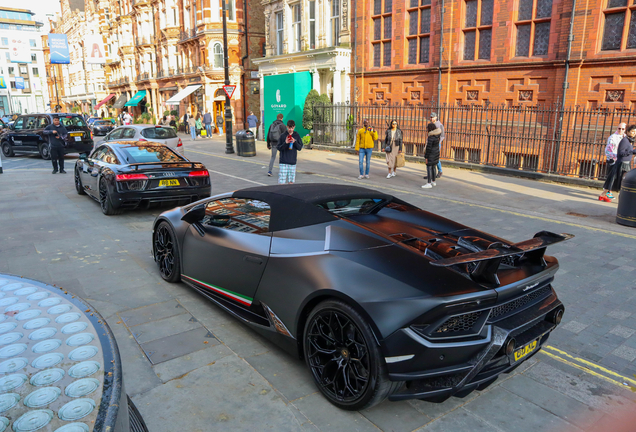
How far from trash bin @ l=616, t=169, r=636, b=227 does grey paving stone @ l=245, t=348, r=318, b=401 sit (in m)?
7.68

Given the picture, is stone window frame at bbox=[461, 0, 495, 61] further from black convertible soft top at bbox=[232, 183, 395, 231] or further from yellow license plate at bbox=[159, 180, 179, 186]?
black convertible soft top at bbox=[232, 183, 395, 231]

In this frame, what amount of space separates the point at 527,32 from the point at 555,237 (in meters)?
15.2

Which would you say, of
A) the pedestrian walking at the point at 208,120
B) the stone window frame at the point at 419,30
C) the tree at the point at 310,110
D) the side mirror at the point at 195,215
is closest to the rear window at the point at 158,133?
the tree at the point at 310,110

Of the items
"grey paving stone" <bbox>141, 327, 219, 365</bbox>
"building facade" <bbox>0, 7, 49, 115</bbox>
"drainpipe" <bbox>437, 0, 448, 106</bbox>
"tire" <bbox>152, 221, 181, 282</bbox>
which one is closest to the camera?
"grey paving stone" <bbox>141, 327, 219, 365</bbox>

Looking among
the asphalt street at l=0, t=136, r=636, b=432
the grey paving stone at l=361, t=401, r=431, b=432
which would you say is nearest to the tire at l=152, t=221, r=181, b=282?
the asphalt street at l=0, t=136, r=636, b=432

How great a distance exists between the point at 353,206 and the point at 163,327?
213 centimetres

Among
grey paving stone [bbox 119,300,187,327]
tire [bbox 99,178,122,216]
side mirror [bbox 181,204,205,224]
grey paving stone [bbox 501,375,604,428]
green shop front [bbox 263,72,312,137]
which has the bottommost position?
grey paving stone [bbox 501,375,604,428]

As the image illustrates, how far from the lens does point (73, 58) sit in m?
75.2

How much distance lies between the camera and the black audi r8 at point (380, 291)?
9.11 feet

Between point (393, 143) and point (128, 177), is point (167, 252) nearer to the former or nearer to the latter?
point (128, 177)

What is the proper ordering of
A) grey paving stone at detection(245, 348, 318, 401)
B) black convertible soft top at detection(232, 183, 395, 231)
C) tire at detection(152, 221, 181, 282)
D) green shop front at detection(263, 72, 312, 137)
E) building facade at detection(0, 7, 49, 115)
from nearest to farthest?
grey paving stone at detection(245, 348, 318, 401), black convertible soft top at detection(232, 183, 395, 231), tire at detection(152, 221, 181, 282), green shop front at detection(263, 72, 312, 137), building facade at detection(0, 7, 49, 115)

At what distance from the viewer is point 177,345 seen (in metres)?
4.00

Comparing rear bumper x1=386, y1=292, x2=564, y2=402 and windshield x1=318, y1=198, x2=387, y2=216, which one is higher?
windshield x1=318, y1=198, x2=387, y2=216

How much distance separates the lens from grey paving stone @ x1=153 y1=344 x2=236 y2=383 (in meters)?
3.57
